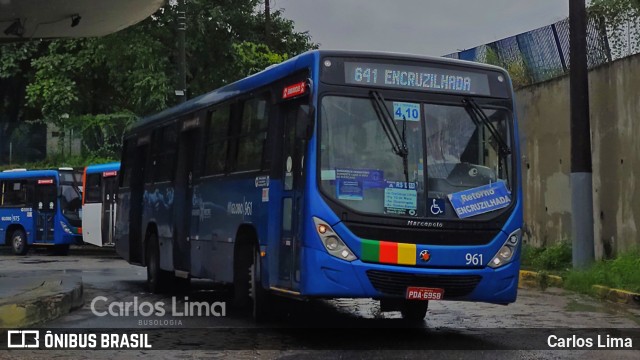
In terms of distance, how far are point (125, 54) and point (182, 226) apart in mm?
20642

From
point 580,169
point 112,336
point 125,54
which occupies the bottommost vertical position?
point 112,336

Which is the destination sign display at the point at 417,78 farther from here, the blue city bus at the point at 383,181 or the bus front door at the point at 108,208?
the bus front door at the point at 108,208

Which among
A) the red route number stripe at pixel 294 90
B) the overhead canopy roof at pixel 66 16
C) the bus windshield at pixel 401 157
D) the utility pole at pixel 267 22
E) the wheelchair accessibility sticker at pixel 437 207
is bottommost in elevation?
the wheelchair accessibility sticker at pixel 437 207

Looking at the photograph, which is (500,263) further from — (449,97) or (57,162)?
(57,162)

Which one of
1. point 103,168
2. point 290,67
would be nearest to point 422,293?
point 290,67

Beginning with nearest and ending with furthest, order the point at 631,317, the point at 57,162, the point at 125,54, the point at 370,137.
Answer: the point at 370,137 < the point at 631,317 < the point at 125,54 < the point at 57,162

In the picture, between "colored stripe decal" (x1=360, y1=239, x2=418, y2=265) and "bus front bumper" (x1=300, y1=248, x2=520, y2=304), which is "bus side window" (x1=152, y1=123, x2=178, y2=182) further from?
"colored stripe decal" (x1=360, y1=239, x2=418, y2=265)

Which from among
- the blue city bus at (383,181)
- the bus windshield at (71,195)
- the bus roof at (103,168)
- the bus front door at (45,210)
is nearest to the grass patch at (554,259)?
the blue city bus at (383,181)

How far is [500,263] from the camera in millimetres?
9195

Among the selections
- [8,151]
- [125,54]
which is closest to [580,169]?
[125,54]

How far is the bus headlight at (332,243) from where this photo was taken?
8.66 metres

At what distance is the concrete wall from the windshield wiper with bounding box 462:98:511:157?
599cm

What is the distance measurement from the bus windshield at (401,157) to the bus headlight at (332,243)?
0.30 metres

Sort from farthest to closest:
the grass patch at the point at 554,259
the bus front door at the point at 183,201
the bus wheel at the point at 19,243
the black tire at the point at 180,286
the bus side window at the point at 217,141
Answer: the bus wheel at the point at 19,243 → the grass patch at the point at 554,259 → the black tire at the point at 180,286 → the bus front door at the point at 183,201 → the bus side window at the point at 217,141
